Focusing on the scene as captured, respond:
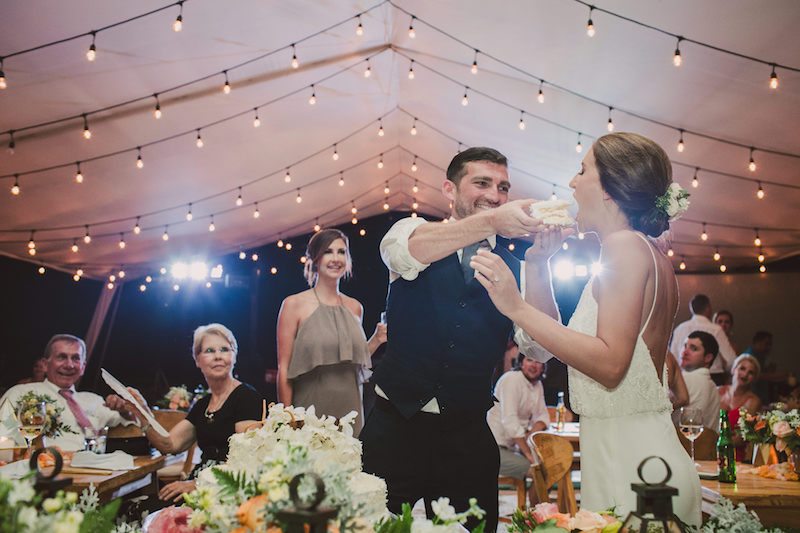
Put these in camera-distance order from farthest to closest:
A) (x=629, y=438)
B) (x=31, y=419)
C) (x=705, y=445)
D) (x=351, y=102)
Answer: (x=351, y=102) < (x=705, y=445) < (x=31, y=419) < (x=629, y=438)

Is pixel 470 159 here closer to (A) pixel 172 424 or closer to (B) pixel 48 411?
(B) pixel 48 411

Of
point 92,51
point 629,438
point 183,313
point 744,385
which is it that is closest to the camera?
point 629,438

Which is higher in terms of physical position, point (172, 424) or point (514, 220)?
point (514, 220)

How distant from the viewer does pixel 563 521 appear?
3.88 ft

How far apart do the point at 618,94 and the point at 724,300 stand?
755 cm

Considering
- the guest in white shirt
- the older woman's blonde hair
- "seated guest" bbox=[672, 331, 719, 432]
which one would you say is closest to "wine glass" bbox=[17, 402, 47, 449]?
the older woman's blonde hair

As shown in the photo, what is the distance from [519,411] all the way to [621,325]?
4765mm

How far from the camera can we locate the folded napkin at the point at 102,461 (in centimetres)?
316

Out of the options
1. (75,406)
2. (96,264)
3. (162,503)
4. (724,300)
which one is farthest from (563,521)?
(724,300)

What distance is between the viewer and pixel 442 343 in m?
2.22

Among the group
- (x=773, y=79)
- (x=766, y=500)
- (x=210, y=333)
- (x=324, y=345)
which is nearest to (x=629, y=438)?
(x=766, y=500)

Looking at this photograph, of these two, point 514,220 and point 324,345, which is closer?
point 514,220

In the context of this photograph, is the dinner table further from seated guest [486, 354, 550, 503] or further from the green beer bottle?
seated guest [486, 354, 550, 503]

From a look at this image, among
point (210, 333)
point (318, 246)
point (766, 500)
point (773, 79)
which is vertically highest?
point (773, 79)
